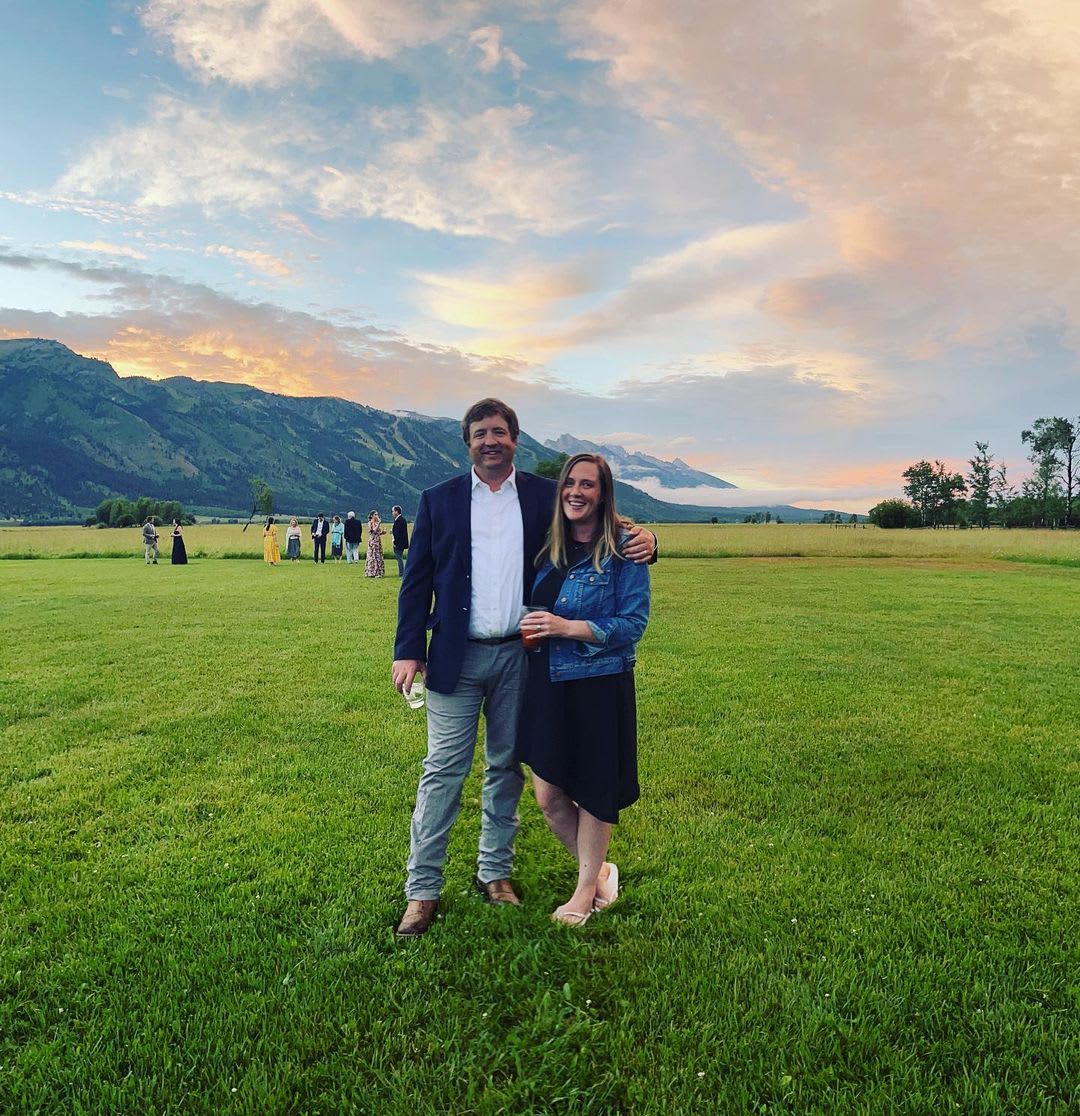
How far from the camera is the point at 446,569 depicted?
3.64 metres

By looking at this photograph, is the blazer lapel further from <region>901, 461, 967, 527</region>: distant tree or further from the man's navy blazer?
<region>901, 461, 967, 527</region>: distant tree

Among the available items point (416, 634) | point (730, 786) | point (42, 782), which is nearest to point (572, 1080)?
point (416, 634)

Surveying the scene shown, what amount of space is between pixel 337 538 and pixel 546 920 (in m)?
31.0

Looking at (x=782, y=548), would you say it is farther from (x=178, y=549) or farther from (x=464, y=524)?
(x=464, y=524)

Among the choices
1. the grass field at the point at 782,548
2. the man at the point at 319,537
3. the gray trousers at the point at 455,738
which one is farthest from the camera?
the grass field at the point at 782,548

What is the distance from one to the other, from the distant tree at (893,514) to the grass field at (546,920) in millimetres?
95648

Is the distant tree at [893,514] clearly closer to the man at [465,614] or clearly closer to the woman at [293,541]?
the woman at [293,541]

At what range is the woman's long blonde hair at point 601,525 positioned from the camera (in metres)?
3.43

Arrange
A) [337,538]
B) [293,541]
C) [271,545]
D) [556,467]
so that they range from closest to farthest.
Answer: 1. [556,467]
2. [271,545]
3. [337,538]
4. [293,541]

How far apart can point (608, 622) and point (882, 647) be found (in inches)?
386

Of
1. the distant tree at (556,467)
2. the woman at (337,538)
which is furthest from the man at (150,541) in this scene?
the distant tree at (556,467)

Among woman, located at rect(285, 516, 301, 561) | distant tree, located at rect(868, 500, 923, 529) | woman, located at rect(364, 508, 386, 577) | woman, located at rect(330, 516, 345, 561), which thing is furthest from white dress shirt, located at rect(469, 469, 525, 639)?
distant tree, located at rect(868, 500, 923, 529)

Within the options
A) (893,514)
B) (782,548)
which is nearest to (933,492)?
(893,514)

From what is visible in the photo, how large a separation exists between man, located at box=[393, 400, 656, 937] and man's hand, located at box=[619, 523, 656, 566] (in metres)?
0.51
